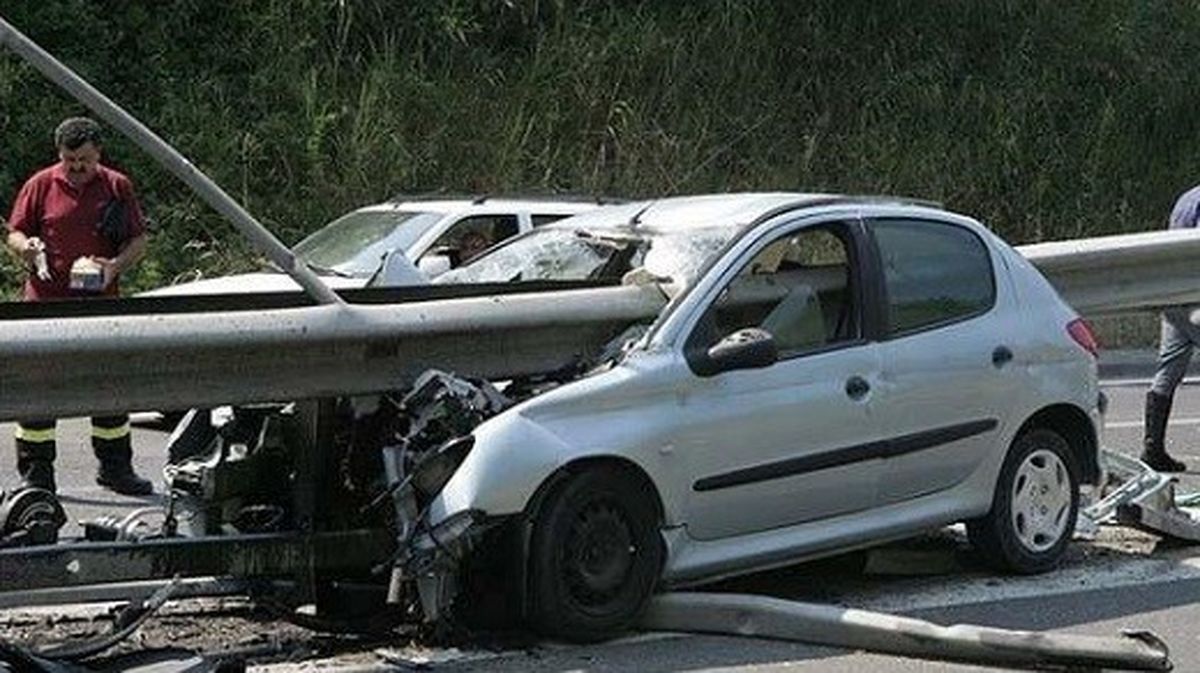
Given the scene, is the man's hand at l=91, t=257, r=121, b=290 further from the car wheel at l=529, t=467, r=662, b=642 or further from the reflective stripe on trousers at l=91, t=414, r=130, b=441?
the car wheel at l=529, t=467, r=662, b=642

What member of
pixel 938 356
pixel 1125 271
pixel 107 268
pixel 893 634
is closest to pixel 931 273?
pixel 938 356

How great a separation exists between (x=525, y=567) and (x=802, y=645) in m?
1.04

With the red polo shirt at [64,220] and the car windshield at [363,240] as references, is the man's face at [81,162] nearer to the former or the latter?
the red polo shirt at [64,220]

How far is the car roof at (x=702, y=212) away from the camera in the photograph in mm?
8297

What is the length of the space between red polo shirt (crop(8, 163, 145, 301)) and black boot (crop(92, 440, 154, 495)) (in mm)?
722

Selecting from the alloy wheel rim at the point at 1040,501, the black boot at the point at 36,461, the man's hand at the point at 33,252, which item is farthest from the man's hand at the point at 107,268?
the alloy wheel rim at the point at 1040,501

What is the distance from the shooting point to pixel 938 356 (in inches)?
333

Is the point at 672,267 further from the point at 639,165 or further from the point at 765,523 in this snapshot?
the point at 639,165

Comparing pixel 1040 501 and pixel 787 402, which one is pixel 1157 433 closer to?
pixel 1040 501

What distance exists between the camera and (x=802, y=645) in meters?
7.52

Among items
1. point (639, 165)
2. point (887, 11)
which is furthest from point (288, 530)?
point (887, 11)

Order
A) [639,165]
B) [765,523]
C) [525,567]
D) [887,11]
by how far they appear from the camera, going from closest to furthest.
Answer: [525,567], [765,523], [639,165], [887,11]

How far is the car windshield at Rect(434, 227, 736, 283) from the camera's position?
8117mm

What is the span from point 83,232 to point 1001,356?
4356 millimetres
